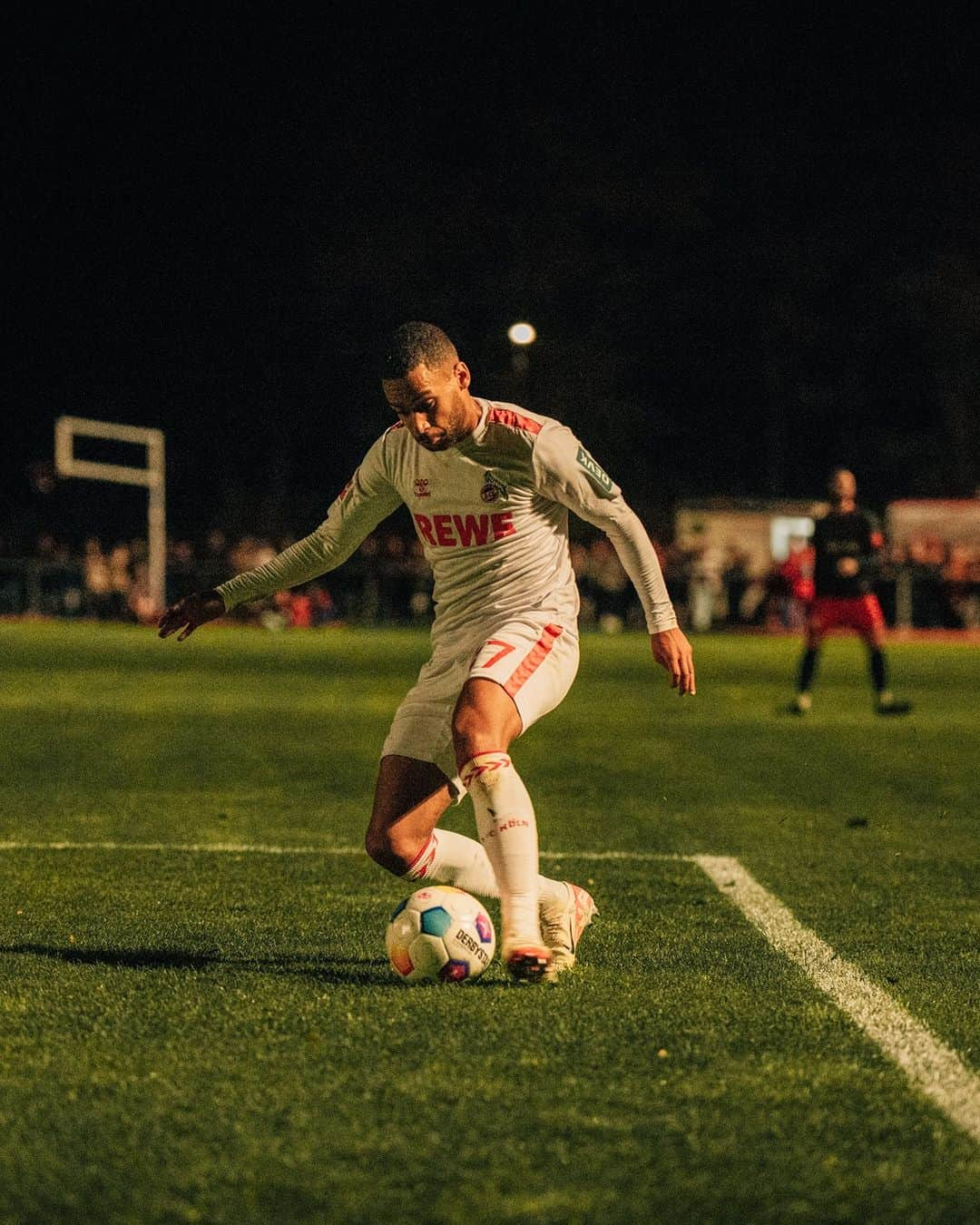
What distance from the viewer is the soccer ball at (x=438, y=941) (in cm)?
500

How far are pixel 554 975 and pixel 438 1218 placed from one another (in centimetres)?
205

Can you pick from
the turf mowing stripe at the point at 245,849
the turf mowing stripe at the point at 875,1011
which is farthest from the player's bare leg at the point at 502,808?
the turf mowing stripe at the point at 245,849

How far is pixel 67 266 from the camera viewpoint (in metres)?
45.0

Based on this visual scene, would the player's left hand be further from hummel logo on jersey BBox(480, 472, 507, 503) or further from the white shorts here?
hummel logo on jersey BBox(480, 472, 507, 503)

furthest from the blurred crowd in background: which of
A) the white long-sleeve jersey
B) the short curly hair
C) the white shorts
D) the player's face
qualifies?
the short curly hair

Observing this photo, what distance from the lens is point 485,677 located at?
5230 mm

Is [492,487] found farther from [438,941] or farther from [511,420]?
[438,941]

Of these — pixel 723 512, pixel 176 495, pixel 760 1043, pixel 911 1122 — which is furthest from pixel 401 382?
pixel 176 495

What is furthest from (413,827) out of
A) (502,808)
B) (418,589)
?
(418,589)

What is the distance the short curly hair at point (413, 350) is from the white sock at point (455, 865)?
155 centimetres

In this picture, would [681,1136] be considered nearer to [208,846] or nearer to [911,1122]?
[911,1122]

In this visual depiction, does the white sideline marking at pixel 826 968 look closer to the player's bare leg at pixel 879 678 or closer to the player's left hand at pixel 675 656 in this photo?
the player's left hand at pixel 675 656

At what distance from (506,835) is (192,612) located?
1.48 meters

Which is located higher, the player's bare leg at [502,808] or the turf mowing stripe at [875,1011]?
the player's bare leg at [502,808]
